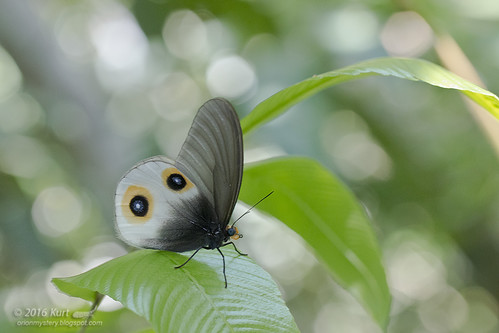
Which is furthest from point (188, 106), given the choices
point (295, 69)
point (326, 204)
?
point (326, 204)

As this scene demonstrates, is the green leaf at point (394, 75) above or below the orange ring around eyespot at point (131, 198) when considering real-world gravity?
above

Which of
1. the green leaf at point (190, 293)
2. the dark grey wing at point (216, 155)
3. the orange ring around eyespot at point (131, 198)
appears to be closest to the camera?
the green leaf at point (190, 293)

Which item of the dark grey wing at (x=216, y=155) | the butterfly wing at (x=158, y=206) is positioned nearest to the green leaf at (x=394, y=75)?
the dark grey wing at (x=216, y=155)

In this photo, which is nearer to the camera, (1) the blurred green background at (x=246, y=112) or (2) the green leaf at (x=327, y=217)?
(2) the green leaf at (x=327, y=217)

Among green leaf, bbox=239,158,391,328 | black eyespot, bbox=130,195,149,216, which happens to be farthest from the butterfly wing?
green leaf, bbox=239,158,391,328

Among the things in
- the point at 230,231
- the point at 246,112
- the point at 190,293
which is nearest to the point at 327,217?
the point at 230,231

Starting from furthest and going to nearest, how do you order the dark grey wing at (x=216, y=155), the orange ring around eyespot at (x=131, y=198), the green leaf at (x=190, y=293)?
the orange ring around eyespot at (x=131, y=198)
the dark grey wing at (x=216, y=155)
the green leaf at (x=190, y=293)

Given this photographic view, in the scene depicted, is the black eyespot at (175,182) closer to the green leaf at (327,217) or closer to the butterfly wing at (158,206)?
the butterfly wing at (158,206)

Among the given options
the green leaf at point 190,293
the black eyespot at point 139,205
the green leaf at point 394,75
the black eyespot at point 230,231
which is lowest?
the black eyespot at point 230,231
